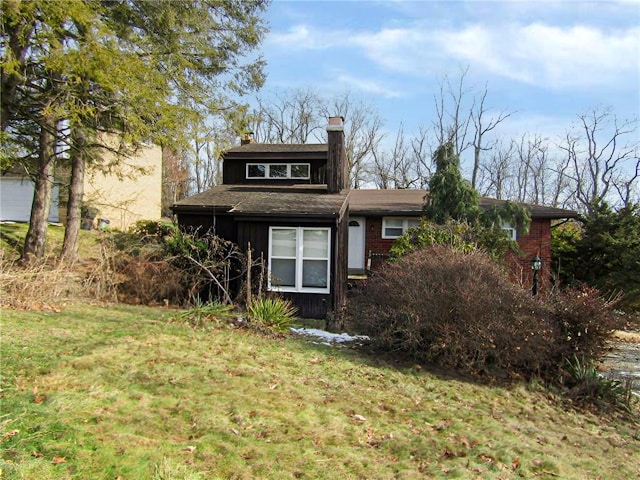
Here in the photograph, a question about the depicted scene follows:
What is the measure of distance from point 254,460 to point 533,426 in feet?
12.4

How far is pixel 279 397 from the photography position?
17.7 feet

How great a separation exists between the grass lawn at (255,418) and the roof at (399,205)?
10438mm

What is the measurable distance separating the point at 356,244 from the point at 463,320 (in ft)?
36.1

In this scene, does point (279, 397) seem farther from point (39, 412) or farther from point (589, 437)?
point (589, 437)

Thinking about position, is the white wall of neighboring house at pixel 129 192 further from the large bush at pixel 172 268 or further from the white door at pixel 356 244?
the white door at pixel 356 244

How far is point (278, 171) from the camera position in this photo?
16.8 meters

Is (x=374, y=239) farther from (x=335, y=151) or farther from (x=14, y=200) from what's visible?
(x=14, y=200)

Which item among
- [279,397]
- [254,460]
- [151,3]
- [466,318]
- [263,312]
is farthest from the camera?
[151,3]

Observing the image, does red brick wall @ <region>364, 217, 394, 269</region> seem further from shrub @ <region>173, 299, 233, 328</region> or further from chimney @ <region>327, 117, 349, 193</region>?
shrub @ <region>173, 299, 233, 328</region>

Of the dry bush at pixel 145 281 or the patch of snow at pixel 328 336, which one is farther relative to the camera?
the dry bush at pixel 145 281

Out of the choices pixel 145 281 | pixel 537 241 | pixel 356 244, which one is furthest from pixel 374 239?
pixel 145 281

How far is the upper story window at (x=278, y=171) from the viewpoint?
651 inches

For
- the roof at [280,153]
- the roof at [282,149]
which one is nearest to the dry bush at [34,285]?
the roof at [280,153]

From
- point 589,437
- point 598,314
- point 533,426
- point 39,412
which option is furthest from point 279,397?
point 598,314
